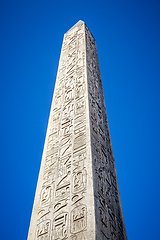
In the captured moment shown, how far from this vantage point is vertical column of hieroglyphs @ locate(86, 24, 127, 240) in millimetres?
3627

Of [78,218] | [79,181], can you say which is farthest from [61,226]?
[79,181]

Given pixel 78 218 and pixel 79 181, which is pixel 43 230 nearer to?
pixel 78 218

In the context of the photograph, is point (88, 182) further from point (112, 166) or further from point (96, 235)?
point (112, 166)

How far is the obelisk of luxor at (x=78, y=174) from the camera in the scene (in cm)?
354

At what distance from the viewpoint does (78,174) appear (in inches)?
158

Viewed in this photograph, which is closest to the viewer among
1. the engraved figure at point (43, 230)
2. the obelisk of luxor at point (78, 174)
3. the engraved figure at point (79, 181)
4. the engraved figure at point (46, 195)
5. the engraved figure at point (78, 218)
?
the engraved figure at point (78, 218)

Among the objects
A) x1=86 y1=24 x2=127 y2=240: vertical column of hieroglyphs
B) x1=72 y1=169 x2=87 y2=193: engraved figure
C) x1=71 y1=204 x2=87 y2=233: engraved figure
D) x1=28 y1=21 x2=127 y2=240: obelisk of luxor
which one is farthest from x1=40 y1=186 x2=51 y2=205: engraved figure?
x1=86 y1=24 x2=127 y2=240: vertical column of hieroglyphs

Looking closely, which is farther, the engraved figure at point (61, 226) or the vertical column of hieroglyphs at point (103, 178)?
the vertical column of hieroglyphs at point (103, 178)

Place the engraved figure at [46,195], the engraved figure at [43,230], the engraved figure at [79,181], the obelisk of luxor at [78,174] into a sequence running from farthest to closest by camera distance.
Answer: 1. the engraved figure at [46,195]
2. the engraved figure at [79,181]
3. the engraved figure at [43,230]
4. the obelisk of luxor at [78,174]

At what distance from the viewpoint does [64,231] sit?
3484 millimetres

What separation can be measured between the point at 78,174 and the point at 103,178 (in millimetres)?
458

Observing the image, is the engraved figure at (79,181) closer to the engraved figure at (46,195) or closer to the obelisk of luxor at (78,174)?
the obelisk of luxor at (78,174)

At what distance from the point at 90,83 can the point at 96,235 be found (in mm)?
3530

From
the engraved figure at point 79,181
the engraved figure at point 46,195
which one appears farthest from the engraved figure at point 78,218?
the engraved figure at point 46,195
